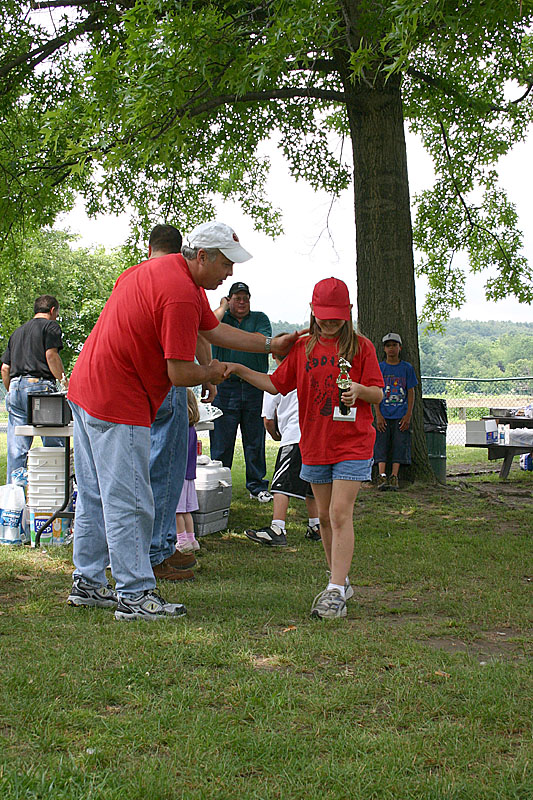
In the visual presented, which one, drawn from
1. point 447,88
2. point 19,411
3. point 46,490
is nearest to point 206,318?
point 46,490

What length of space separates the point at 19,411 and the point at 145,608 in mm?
4353

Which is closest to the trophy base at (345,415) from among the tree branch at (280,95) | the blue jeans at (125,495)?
the blue jeans at (125,495)

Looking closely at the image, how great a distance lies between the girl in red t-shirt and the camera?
4676mm

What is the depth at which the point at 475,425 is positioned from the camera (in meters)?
12.6

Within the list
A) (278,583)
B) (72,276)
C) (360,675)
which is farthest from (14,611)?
(72,276)

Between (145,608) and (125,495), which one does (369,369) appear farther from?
(145,608)

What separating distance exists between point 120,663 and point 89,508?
1.25 m

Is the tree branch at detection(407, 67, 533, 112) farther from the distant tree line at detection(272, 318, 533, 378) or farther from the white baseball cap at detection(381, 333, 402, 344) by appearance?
the distant tree line at detection(272, 318, 533, 378)

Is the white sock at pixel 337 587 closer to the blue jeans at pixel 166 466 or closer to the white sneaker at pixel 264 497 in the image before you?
the blue jeans at pixel 166 466

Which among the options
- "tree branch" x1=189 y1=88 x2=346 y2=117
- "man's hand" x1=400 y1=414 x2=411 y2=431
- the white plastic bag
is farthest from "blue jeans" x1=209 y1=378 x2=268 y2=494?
"tree branch" x1=189 y1=88 x2=346 y2=117

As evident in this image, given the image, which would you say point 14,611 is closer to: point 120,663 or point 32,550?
point 120,663

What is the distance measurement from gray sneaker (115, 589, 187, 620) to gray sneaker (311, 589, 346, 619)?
2.42 feet

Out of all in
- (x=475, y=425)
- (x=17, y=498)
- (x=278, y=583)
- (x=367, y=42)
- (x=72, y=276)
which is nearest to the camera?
(x=278, y=583)

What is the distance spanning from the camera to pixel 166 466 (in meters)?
5.45
